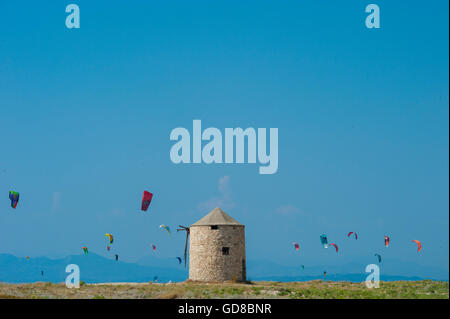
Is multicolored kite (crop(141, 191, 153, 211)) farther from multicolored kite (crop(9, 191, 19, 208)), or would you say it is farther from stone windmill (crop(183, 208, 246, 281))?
multicolored kite (crop(9, 191, 19, 208))

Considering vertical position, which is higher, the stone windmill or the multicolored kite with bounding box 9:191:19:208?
the multicolored kite with bounding box 9:191:19:208

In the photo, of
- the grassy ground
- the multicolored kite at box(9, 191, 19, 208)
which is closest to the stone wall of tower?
the grassy ground

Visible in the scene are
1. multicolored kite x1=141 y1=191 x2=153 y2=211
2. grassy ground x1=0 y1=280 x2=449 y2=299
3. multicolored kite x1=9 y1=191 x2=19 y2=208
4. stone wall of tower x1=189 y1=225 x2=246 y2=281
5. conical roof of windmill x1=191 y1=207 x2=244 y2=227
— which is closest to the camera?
grassy ground x1=0 y1=280 x2=449 y2=299

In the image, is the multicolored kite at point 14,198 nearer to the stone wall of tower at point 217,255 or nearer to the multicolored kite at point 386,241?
the stone wall of tower at point 217,255

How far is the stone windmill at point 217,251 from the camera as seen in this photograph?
40.5m

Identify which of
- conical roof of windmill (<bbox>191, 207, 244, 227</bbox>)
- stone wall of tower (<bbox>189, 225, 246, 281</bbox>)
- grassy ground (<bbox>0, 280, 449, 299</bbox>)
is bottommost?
grassy ground (<bbox>0, 280, 449, 299</bbox>)

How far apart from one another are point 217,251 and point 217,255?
30 centimetres

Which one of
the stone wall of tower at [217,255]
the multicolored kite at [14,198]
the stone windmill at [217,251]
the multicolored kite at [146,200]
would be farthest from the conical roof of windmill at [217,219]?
the multicolored kite at [14,198]

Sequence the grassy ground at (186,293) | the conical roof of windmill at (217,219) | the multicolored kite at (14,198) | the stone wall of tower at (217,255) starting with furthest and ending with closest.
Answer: the multicolored kite at (14,198)
the conical roof of windmill at (217,219)
the stone wall of tower at (217,255)
the grassy ground at (186,293)

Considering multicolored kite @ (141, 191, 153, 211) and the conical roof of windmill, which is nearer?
the conical roof of windmill

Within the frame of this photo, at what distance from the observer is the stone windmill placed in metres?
40.5

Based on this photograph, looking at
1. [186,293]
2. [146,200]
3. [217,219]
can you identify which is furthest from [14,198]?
[186,293]
